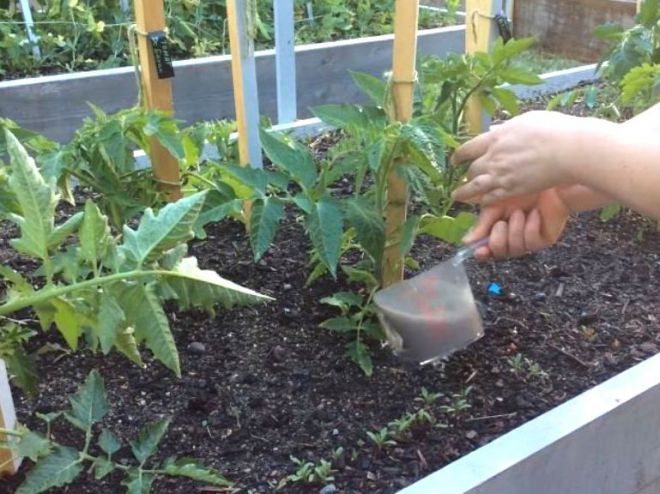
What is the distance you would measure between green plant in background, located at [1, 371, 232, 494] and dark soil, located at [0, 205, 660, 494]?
0.20 feet

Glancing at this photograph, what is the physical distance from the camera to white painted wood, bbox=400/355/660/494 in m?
1.16

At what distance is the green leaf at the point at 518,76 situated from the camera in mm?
1461

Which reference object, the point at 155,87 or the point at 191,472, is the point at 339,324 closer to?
the point at 191,472

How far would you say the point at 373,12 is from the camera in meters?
4.54

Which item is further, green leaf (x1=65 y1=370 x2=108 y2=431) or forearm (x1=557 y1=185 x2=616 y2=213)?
forearm (x1=557 y1=185 x2=616 y2=213)

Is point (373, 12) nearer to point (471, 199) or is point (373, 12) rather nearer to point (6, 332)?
point (471, 199)

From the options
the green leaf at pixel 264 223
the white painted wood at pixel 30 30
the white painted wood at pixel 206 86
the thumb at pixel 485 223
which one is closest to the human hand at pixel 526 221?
the thumb at pixel 485 223

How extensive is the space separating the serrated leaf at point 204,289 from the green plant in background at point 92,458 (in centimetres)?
27

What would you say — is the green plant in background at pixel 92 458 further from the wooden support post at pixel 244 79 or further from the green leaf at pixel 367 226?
the wooden support post at pixel 244 79

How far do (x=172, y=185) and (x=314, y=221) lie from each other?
389 millimetres

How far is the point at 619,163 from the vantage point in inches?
41.6

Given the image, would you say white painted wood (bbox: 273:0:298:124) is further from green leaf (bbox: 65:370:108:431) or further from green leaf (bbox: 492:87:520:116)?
green leaf (bbox: 65:370:108:431)

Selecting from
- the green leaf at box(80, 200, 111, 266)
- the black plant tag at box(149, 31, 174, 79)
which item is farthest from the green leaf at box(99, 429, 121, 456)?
the black plant tag at box(149, 31, 174, 79)

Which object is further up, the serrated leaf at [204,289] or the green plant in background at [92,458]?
the serrated leaf at [204,289]
